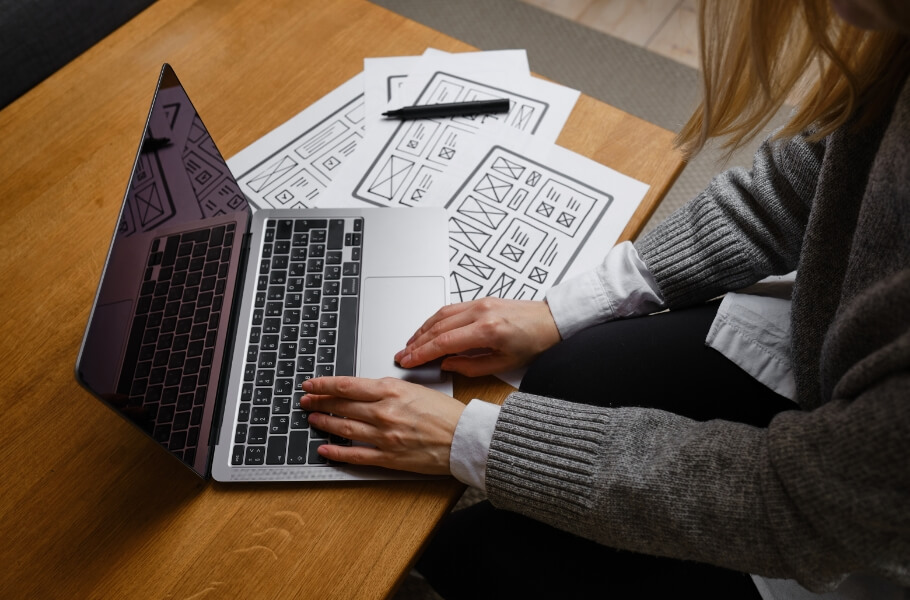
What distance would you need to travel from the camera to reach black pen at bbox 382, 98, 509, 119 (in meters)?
0.89

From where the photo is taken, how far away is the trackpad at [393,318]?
70 centimetres

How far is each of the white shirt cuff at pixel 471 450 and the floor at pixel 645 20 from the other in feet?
4.87

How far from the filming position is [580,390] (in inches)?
28.5

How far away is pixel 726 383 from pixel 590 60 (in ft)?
4.26

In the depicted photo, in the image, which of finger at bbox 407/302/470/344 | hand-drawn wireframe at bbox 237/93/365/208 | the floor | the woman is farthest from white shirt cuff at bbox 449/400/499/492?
the floor

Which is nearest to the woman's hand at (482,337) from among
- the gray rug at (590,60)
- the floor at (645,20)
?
the gray rug at (590,60)

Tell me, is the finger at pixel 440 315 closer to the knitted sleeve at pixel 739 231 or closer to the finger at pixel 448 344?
the finger at pixel 448 344

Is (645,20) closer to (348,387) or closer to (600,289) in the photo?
(600,289)

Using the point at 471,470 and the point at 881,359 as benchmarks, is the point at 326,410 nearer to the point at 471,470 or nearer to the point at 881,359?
the point at 471,470

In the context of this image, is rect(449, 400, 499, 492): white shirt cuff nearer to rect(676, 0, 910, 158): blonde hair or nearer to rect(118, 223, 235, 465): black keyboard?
rect(118, 223, 235, 465): black keyboard

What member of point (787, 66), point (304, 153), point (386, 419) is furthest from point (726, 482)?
point (304, 153)

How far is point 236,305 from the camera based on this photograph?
72 centimetres

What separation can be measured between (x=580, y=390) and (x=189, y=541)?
0.40 metres

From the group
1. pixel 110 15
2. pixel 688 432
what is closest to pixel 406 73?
pixel 688 432
